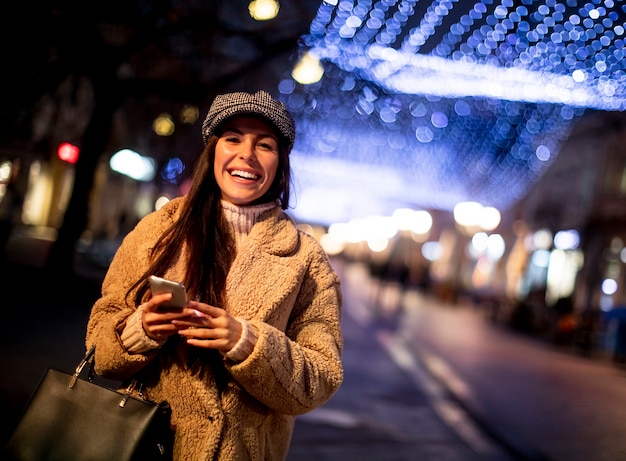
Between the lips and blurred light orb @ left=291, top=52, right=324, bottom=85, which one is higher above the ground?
blurred light orb @ left=291, top=52, right=324, bottom=85

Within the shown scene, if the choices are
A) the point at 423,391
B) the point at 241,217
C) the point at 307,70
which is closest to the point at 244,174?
the point at 241,217

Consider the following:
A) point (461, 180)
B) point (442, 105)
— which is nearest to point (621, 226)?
point (442, 105)

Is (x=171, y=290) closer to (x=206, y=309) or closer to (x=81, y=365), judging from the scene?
(x=206, y=309)

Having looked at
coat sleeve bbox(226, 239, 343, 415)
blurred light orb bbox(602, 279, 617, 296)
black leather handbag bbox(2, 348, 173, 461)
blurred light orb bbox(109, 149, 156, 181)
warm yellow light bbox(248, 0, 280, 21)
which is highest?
warm yellow light bbox(248, 0, 280, 21)

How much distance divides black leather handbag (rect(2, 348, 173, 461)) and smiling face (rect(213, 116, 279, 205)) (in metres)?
0.73

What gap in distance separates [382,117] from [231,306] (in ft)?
61.9

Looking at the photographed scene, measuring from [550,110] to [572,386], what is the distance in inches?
469

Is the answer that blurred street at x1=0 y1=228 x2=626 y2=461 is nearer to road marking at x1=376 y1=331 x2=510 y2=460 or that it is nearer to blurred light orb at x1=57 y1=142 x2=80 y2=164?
road marking at x1=376 y1=331 x2=510 y2=460

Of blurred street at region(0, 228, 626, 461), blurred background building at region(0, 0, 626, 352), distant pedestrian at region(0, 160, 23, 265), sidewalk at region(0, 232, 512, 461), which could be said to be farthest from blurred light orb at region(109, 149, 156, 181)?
sidewalk at region(0, 232, 512, 461)

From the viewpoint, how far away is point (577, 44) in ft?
20.9

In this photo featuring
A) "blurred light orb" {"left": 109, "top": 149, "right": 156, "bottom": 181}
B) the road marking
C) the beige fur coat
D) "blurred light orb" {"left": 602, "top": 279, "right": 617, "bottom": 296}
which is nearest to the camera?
the beige fur coat

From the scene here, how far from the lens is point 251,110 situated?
227 centimetres

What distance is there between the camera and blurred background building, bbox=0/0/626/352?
8.91m

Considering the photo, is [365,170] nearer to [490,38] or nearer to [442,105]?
[442,105]
